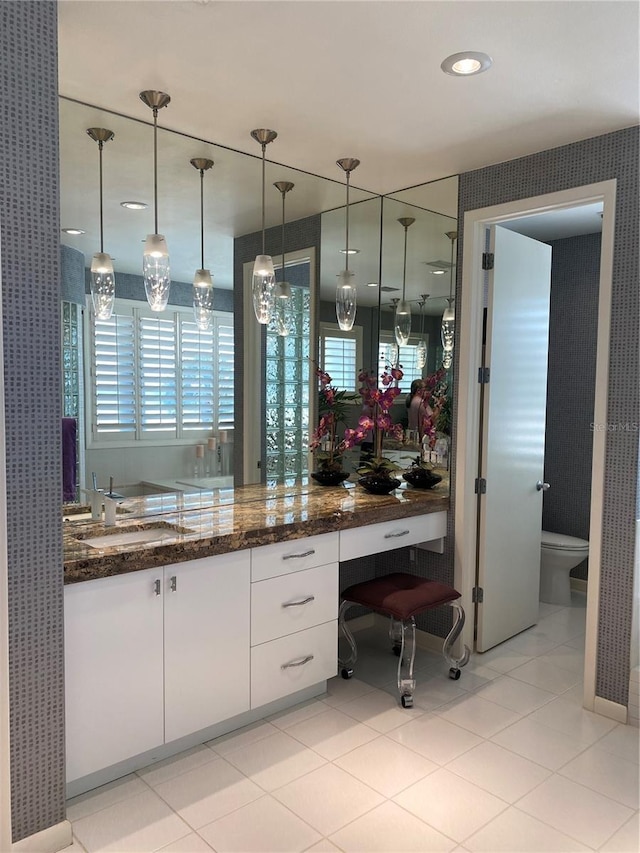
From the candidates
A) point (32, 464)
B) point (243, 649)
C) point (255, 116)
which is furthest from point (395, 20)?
point (243, 649)

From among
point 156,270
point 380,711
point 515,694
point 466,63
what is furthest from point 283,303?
point 515,694

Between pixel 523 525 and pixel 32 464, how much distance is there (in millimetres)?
2843

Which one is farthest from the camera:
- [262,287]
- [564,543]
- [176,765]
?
[564,543]

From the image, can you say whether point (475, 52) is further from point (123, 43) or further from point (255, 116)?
point (123, 43)

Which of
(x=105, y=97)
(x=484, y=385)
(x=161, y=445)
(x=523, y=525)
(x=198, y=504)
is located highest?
(x=105, y=97)

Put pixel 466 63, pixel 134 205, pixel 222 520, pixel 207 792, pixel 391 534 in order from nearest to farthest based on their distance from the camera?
1. pixel 466 63
2. pixel 207 792
3. pixel 134 205
4. pixel 222 520
5. pixel 391 534

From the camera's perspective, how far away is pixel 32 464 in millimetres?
1910

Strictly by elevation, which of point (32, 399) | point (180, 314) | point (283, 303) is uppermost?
point (283, 303)

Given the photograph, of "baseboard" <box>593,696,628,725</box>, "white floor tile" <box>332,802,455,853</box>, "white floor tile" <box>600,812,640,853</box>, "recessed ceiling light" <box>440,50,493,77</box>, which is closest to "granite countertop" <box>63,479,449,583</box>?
"white floor tile" <box>332,802,455,853</box>

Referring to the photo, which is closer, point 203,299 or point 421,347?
point 203,299

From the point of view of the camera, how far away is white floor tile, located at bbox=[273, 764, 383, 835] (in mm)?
2193

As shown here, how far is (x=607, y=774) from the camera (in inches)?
97.7

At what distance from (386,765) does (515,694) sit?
923mm

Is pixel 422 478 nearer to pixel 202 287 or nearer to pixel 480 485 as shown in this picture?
pixel 480 485
